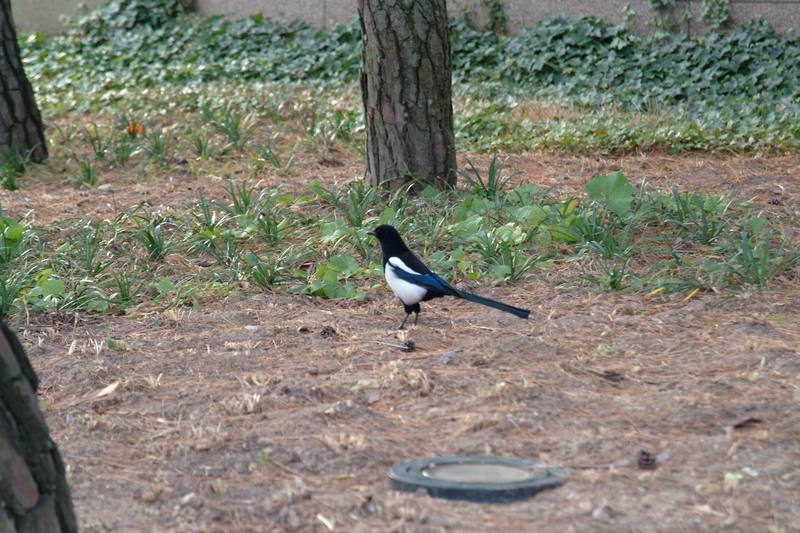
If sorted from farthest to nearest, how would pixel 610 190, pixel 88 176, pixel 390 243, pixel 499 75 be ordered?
pixel 499 75 < pixel 88 176 < pixel 610 190 < pixel 390 243

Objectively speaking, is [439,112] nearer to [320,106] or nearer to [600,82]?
[320,106]

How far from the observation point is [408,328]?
15.4 feet

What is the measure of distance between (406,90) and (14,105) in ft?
11.6

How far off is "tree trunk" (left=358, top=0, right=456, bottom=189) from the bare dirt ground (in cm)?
156

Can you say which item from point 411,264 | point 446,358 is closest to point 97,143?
point 411,264

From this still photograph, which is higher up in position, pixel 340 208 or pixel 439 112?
pixel 439 112

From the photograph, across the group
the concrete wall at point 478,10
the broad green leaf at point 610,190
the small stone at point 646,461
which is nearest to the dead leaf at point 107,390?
the small stone at point 646,461

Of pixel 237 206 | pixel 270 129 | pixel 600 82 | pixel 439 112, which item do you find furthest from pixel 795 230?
pixel 600 82

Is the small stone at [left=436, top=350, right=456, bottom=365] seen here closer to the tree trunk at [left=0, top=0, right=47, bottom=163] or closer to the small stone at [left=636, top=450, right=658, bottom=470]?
the small stone at [left=636, top=450, right=658, bottom=470]

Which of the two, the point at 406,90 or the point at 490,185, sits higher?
the point at 406,90

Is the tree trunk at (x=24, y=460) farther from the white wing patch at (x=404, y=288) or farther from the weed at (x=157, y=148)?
the weed at (x=157, y=148)

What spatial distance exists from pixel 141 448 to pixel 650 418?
1697 mm

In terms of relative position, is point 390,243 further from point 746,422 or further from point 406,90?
point 746,422

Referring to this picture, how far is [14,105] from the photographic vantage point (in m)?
8.23
